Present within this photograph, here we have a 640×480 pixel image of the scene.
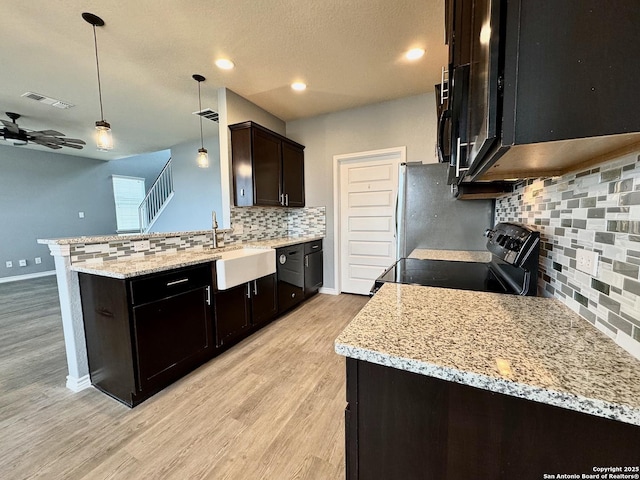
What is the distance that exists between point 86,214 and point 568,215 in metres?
8.67

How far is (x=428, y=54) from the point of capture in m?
2.45

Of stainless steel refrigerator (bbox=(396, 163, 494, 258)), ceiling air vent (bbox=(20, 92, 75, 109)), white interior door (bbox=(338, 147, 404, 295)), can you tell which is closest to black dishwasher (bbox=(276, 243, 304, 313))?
white interior door (bbox=(338, 147, 404, 295))

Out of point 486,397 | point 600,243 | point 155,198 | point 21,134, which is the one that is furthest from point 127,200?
point 600,243

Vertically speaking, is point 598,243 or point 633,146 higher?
point 633,146

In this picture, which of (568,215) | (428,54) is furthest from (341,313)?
(428,54)

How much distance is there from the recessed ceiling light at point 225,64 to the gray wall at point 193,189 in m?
2.70

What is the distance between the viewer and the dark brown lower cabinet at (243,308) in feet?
7.44

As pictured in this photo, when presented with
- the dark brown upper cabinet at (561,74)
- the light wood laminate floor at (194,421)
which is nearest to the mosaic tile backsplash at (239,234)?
the light wood laminate floor at (194,421)

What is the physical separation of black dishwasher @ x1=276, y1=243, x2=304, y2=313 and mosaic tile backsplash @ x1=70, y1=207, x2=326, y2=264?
598mm

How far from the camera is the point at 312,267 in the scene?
12.4 ft

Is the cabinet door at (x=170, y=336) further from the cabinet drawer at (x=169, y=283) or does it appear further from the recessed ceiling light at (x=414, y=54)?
Result: the recessed ceiling light at (x=414, y=54)

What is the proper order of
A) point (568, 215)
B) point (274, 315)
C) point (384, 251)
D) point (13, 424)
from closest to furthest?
point (568, 215)
point (13, 424)
point (274, 315)
point (384, 251)

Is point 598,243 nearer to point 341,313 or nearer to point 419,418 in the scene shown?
point 419,418

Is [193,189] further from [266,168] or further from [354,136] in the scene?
[354,136]
